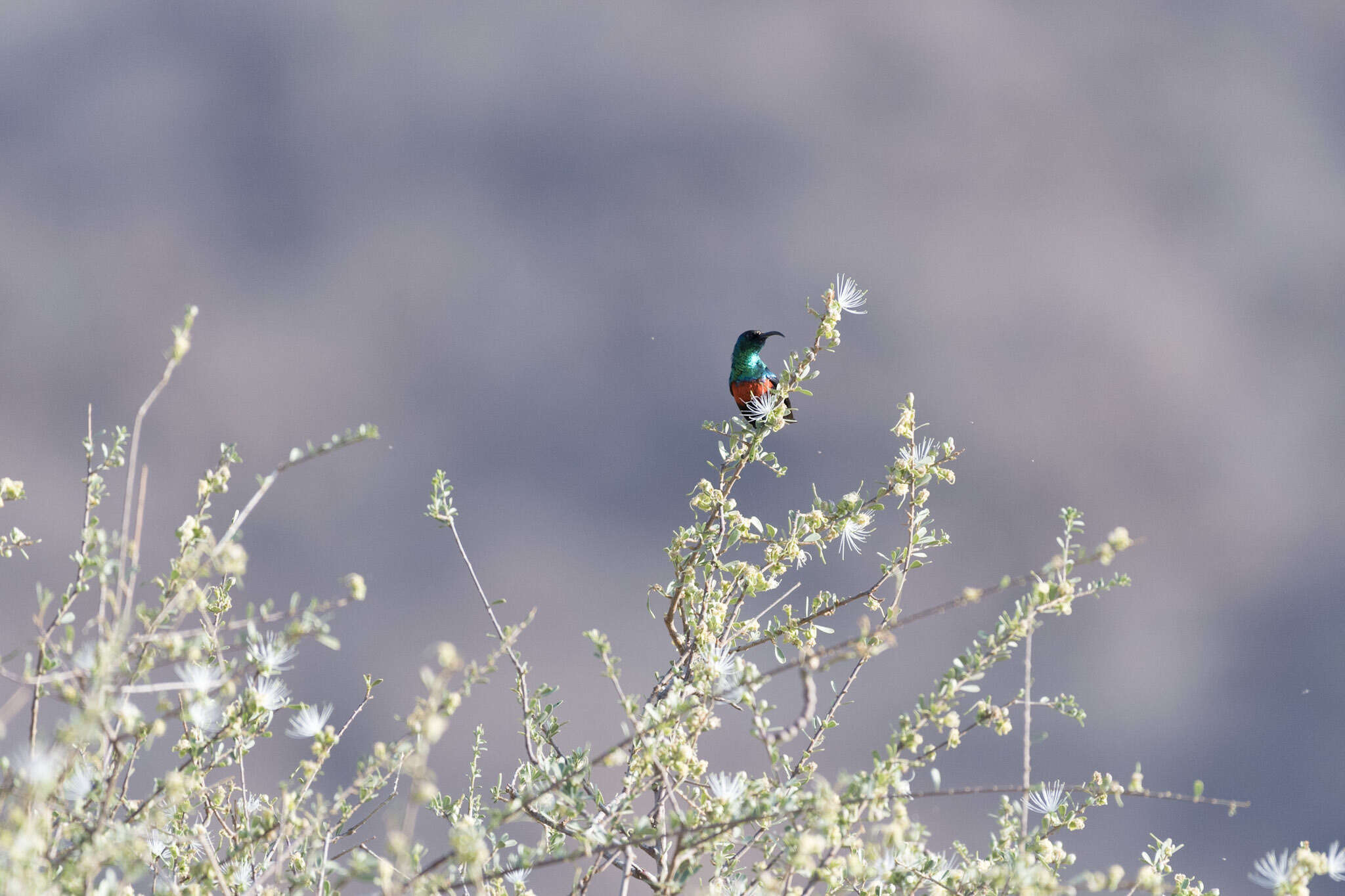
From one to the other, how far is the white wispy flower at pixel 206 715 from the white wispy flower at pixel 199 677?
30 mm

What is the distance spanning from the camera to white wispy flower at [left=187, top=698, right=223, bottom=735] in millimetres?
2021

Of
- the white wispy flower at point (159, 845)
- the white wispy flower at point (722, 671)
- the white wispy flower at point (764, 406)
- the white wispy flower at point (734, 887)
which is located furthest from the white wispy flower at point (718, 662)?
the white wispy flower at point (159, 845)

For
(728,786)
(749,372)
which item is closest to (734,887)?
(728,786)

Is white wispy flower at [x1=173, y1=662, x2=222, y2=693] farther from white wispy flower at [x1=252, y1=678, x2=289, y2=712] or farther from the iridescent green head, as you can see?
the iridescent green head

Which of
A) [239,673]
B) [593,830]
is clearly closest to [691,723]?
[593,830]

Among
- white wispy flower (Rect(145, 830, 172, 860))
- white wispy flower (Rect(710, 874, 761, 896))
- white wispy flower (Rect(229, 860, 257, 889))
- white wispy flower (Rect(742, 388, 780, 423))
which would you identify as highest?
white wispy flower (Rect(742, 388, 780, 423))

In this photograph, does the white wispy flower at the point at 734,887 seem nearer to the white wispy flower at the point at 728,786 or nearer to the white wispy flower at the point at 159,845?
the white wispy flower at the point at 728,786

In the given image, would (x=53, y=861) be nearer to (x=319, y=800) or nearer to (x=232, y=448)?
(x=319, y=800)

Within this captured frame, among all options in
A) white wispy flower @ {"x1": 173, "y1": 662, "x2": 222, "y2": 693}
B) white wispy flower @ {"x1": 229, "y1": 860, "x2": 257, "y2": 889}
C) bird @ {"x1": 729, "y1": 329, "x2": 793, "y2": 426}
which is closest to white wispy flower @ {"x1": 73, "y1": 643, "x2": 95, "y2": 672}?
white wispy flower @ {"x1": 173, "y1": 662, "x2": 222, "y2": 693}

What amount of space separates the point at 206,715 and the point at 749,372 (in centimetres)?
315

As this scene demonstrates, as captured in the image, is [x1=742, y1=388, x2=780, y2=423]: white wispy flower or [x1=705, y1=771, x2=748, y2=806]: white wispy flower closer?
[x1=705, y1=771, x2=748, y2=806]: white wispy flower

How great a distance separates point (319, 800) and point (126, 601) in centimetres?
63

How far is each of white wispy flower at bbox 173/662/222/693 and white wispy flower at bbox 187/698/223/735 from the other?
1.2 inches

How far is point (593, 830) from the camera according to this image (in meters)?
2.42
